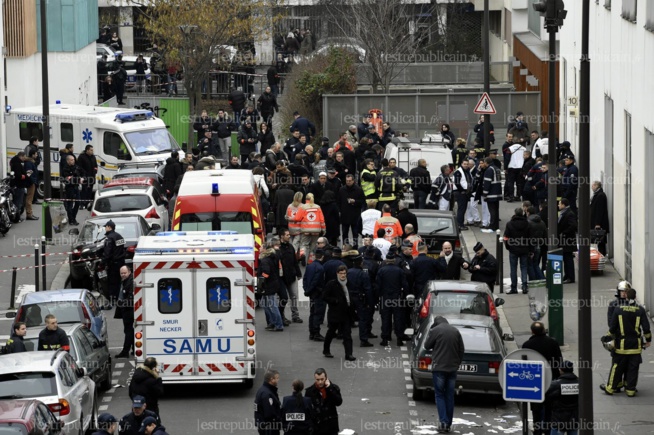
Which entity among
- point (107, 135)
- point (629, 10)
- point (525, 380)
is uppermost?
point (629, 10)

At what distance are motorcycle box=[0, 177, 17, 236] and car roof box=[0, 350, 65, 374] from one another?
16155mm

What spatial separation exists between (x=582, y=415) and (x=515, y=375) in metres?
1.33

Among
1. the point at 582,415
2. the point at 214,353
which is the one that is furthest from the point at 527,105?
the point at 582,415

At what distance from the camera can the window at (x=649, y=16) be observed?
1007 inches

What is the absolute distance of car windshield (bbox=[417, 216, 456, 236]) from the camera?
29.8 m

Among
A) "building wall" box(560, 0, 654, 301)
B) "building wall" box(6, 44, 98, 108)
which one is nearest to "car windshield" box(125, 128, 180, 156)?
"building wall" box(6, 44, 98, 108)

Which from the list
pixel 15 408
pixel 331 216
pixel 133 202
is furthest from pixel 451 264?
pixel 15 408

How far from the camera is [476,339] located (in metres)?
21.1

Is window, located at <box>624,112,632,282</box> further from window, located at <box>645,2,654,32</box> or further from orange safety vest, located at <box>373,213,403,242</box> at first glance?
orange safety vest, located at <box>373,213,403,242</box>

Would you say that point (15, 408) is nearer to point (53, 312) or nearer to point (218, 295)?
point (218, 295)

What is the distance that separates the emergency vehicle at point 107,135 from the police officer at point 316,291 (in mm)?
15500

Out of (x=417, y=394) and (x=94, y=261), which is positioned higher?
(x=94, y=261)

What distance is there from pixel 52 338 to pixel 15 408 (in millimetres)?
4729

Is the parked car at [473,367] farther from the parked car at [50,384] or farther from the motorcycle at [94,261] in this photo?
the motorcycle at [94,261]
